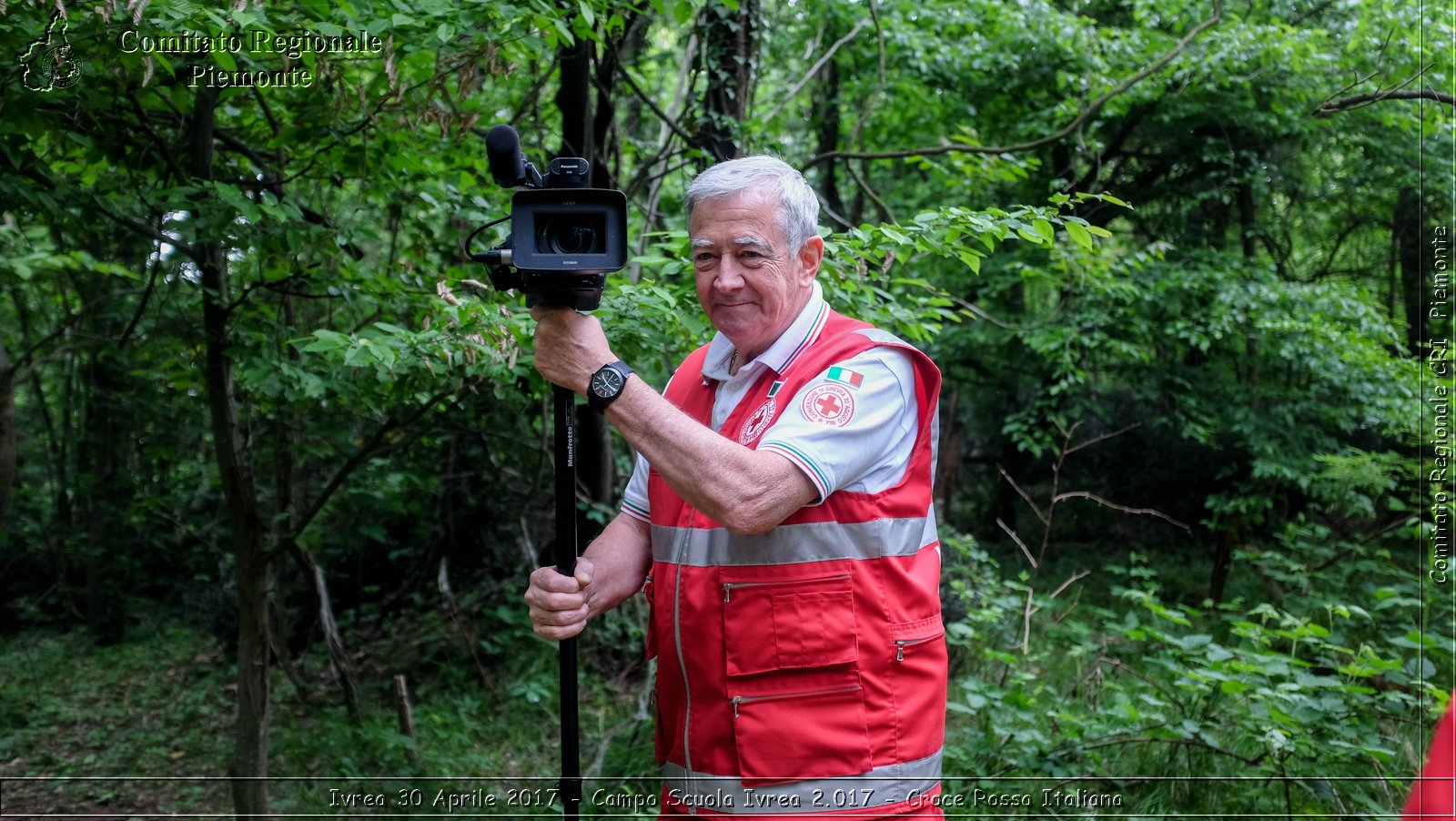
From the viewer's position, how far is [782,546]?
172cm

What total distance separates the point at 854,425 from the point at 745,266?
1.25 feet

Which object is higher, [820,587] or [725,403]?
[725,403]

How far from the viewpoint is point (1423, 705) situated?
341 cm

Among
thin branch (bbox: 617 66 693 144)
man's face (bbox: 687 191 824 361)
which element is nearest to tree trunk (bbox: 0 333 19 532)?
thin branch (bbox: 617 66 693 144)

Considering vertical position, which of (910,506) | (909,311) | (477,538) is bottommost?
(477,538)

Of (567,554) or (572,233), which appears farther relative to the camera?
(567,554)

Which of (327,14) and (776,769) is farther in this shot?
(327,14)

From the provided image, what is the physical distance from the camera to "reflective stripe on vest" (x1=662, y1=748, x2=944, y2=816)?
1.70m

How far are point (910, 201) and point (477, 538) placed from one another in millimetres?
4486

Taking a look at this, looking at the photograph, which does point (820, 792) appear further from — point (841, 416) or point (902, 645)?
point (841, 416)

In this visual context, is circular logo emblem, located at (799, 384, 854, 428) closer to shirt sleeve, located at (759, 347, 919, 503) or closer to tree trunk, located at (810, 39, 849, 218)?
shirt sleeve, located at (759, 347, 919, 503)

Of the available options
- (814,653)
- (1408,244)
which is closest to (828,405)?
(814,653)

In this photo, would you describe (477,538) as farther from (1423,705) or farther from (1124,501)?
(1124,501)

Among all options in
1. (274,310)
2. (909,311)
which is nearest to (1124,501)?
(909,311)
